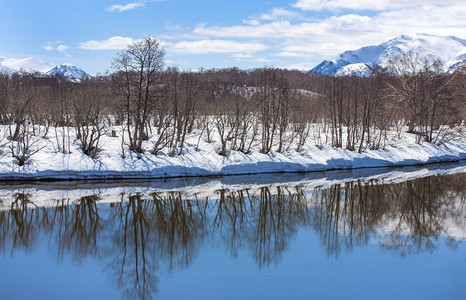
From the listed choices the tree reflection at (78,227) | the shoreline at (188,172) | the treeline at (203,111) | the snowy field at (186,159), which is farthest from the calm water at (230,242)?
the treeline at (203,111)

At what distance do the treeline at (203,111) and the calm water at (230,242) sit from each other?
24.8 feet

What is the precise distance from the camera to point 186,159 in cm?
3316

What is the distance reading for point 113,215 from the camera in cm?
2062

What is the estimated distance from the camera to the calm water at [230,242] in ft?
39.9

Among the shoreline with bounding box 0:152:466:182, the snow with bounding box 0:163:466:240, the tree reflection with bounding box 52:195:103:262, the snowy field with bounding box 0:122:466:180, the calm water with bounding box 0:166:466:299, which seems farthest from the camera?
the snowy field with bounding box 0:122:466:180

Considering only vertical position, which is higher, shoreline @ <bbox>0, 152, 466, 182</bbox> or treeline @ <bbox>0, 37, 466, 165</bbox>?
treeline @ <bbox>0, 37, 466, 165</bbox>

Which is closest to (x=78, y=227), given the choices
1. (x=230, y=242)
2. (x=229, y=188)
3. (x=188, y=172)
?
(x=230, y=242)

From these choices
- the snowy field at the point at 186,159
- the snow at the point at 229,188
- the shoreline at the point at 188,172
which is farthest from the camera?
the snowy field at the point at 186,159

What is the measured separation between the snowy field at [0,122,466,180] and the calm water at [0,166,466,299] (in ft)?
8.23

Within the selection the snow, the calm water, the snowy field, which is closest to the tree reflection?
the calm water

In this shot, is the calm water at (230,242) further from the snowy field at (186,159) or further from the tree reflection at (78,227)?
the snowy field at (186,159)

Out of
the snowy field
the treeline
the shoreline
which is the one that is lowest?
the shoreline

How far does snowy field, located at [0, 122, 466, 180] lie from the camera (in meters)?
29.9

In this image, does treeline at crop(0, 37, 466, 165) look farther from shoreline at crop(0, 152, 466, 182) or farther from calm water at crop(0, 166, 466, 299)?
calm water at crop(0, 166, 466, 299)
